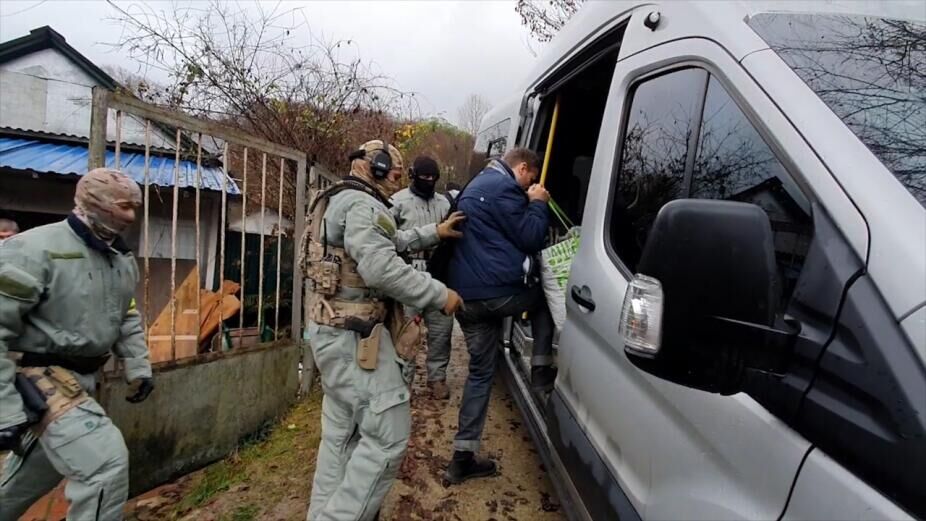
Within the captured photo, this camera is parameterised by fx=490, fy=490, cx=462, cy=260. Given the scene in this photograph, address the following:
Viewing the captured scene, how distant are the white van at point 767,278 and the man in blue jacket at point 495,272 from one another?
Result: 0.71 metres

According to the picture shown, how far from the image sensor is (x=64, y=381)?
2.11m

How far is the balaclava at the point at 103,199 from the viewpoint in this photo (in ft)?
7.16

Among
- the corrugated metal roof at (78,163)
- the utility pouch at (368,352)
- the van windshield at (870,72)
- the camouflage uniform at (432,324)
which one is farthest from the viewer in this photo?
the corrugated metal roof at (78,163)

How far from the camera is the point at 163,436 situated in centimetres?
304

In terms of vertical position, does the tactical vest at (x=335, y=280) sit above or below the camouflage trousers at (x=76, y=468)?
above

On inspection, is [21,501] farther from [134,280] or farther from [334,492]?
[334,492]

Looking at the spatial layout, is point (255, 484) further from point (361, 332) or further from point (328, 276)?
point (328, 276)

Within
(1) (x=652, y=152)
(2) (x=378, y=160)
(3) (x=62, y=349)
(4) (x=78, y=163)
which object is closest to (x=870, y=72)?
(1) (x=652, y=152)

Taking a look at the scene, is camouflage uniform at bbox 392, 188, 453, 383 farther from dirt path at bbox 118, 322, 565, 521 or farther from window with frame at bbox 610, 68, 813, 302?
window with frame at bbox 610, 68, 813, 302

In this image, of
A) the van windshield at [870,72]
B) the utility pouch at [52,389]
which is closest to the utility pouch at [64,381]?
the utility pouch at [52,389]

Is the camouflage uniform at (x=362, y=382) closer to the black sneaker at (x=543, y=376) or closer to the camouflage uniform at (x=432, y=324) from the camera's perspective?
the black sneaker at (x=543, y=376)

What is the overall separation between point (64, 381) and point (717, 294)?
2544mm

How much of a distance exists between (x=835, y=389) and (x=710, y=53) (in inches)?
38.1

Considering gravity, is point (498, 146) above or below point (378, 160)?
above
